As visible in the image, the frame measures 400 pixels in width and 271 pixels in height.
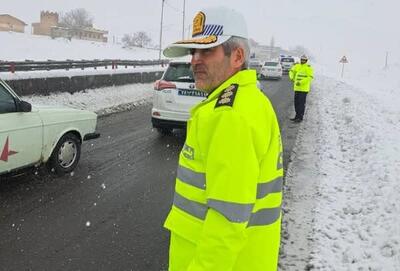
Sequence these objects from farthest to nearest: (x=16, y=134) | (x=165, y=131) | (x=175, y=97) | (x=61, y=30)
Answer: (x=61, y=30), (x=165, y=131), (x=175, y=97), (x=16, y=134)

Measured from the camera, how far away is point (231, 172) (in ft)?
5.25

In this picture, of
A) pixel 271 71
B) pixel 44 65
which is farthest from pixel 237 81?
pixel 271 71

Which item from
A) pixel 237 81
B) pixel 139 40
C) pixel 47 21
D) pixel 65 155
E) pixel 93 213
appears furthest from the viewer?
pixel 139 40

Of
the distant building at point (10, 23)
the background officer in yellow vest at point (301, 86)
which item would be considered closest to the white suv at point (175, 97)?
the background officer in yellow vest at point (301, 86)

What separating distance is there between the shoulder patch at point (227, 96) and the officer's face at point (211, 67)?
130 mm

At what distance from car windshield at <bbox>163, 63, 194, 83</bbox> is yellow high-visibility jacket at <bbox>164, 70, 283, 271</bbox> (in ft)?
26.0

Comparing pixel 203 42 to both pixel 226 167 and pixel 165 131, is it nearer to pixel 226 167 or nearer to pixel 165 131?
pixel 226 167

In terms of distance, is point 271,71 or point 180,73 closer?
point 180,73

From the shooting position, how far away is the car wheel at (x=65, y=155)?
22.0ft

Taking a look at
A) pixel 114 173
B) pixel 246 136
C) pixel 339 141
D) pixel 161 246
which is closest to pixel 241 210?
pixel 246 136

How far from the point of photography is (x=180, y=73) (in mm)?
9906

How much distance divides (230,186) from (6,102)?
4945 millimetres

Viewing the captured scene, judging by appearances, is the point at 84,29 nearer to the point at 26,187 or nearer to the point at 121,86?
the point at 121,86

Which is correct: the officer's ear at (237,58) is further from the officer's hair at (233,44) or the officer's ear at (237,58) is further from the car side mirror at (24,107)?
the car side mirror at (24,107)
